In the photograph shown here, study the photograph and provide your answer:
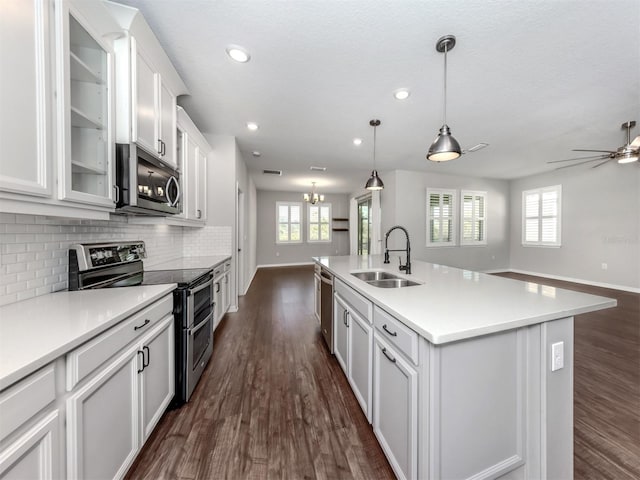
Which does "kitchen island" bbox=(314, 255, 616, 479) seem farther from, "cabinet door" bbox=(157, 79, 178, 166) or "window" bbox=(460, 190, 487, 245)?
"window" bbox=(460, 190, 487, 245)

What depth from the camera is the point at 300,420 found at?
5.34 feet

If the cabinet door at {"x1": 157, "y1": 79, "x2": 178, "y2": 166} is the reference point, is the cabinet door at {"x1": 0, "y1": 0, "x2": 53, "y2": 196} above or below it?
below

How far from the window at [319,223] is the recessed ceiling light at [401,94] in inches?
248

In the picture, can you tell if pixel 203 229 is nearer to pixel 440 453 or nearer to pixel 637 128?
pixel 440 453

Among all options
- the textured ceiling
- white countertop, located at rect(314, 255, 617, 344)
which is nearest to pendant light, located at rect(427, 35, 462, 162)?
the textured ceiling

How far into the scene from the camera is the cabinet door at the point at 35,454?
2.17 ft

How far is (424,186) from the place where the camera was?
6.12 metres

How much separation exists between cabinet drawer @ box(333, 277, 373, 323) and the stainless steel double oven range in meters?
1.12

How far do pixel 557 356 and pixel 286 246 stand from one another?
7872 mm

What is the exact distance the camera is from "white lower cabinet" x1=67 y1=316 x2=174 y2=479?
2.92 ft

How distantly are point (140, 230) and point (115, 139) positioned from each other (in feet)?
3.66

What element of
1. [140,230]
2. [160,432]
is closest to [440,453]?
[160,432]

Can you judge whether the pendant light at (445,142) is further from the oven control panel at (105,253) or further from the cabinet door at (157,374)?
the oven control panel at (105,253)

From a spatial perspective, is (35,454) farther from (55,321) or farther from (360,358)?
(360,358)
